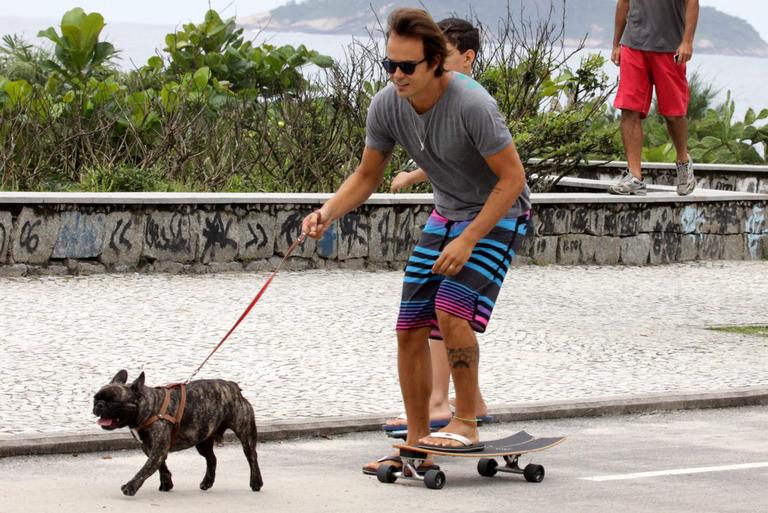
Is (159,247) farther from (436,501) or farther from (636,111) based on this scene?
(436,501)

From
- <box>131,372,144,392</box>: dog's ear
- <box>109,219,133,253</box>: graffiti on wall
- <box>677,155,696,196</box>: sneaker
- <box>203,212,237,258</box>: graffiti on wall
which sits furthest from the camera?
<box>677,155,696,196</box>: sneaker

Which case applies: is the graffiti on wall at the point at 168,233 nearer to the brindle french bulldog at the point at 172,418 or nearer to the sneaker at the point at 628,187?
the sneaker at the point at 628,187

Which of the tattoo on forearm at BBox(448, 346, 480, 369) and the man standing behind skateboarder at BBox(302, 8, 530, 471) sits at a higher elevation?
the man standing behind skateboarder at BBox(302, 8, 530, 471)

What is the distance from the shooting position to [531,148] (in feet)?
54.0

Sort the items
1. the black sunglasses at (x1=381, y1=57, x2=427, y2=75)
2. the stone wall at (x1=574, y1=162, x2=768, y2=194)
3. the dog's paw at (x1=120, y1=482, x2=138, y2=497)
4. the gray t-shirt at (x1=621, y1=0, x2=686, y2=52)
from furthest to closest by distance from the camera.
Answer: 1. the stone wall at (x1=574, y1=162, x2=768, y2=194)
2. the gray t-shirt at (x1=621, y1=0, x2=686, y2=52)
3. the black sunglasses at (x1=381, y1=57, x2=427, y2=75)
4. the dog's paw at (x1=120, y1=482, x2=138, y2=497)

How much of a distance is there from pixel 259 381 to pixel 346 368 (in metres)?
0.68

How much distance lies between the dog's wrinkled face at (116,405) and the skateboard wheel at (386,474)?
115 cm

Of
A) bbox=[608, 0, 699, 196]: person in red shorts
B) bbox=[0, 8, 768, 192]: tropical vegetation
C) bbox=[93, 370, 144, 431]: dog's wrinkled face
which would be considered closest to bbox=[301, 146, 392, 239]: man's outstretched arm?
bbox=[93, 370, 144, 431]: dog's wrinkled face

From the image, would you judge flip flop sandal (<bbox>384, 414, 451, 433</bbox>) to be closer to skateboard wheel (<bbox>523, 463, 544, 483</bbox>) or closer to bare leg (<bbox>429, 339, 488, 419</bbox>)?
bare leg (<bbox>429, 339, 488, 419</bbox>)

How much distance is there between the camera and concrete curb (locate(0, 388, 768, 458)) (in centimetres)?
704

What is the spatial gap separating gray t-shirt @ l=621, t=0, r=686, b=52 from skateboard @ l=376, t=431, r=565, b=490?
26.5 ft

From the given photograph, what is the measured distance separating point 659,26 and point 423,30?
27.5 feet

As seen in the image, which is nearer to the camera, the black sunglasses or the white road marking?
the black sunglasses

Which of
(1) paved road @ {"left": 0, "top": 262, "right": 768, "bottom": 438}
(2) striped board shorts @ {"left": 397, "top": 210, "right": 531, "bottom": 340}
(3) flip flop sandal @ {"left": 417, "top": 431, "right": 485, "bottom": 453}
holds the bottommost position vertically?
(1) paved road @ {"left": 0, "top": 262, "right": 768, "bottom": 438}
